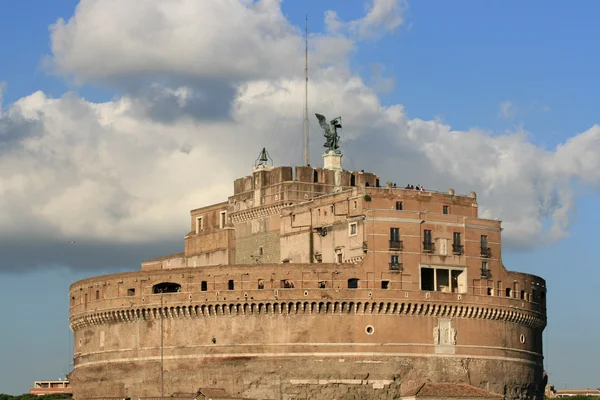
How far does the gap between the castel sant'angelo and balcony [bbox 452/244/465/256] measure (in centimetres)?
9

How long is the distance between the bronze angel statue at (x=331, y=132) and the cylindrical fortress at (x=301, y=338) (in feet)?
51.5

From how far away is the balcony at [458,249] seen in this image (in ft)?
298

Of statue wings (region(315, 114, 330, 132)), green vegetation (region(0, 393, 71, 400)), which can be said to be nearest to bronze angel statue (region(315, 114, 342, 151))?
statue wings (region(315, 114, 330, 132))

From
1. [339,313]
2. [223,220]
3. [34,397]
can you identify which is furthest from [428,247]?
[34,397]

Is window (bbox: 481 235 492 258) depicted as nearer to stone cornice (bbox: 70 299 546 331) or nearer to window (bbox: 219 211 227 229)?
stone cornice (bbox: 70 299 546 331)

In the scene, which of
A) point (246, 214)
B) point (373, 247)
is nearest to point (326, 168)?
point (246, 214)

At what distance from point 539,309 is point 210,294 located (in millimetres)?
24288

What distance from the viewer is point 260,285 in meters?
88.6

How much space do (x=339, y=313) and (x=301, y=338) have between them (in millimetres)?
2890

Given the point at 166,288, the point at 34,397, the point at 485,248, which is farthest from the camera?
the point at 34,397

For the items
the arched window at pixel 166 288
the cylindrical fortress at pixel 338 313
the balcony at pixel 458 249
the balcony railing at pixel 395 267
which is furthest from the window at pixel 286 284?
the balcony at pixel 458 249

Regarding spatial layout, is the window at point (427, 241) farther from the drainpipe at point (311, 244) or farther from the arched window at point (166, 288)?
the arched window at point (166, 288)

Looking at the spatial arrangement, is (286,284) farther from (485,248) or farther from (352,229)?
(485,248)

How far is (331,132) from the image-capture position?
101688mm
